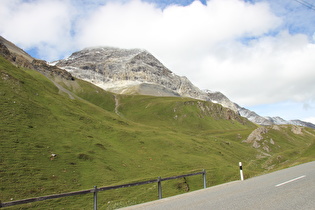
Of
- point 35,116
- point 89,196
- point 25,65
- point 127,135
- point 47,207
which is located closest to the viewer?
point 47,207

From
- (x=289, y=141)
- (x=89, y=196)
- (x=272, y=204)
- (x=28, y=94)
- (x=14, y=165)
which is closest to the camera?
Answer: (x=272, y=204)

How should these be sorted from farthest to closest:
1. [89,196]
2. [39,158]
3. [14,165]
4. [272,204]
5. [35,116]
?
1. [35,116]
2. [39,158]
3. [14,165]
4. [89,196]
5. [272,204]

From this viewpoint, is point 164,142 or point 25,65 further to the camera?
point 25,65

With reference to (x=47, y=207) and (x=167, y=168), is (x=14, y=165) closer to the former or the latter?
(x=47, y=207)

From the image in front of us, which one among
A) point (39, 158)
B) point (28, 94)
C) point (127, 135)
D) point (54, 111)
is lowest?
point (39, 158)

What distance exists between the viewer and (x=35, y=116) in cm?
5294

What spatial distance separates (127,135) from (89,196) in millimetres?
38821

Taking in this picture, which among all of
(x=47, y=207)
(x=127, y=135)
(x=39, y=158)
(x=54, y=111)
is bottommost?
(x=47, y=207)

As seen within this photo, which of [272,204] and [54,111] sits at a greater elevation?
[54,111]

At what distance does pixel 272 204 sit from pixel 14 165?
3395 centimetres

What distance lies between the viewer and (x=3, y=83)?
57125mm

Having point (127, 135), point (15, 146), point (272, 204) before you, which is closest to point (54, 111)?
point (127, 135)

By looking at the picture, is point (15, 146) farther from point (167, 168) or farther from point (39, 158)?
point (167, 168)

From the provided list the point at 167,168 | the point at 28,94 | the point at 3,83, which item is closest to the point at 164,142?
the point at 167,168
